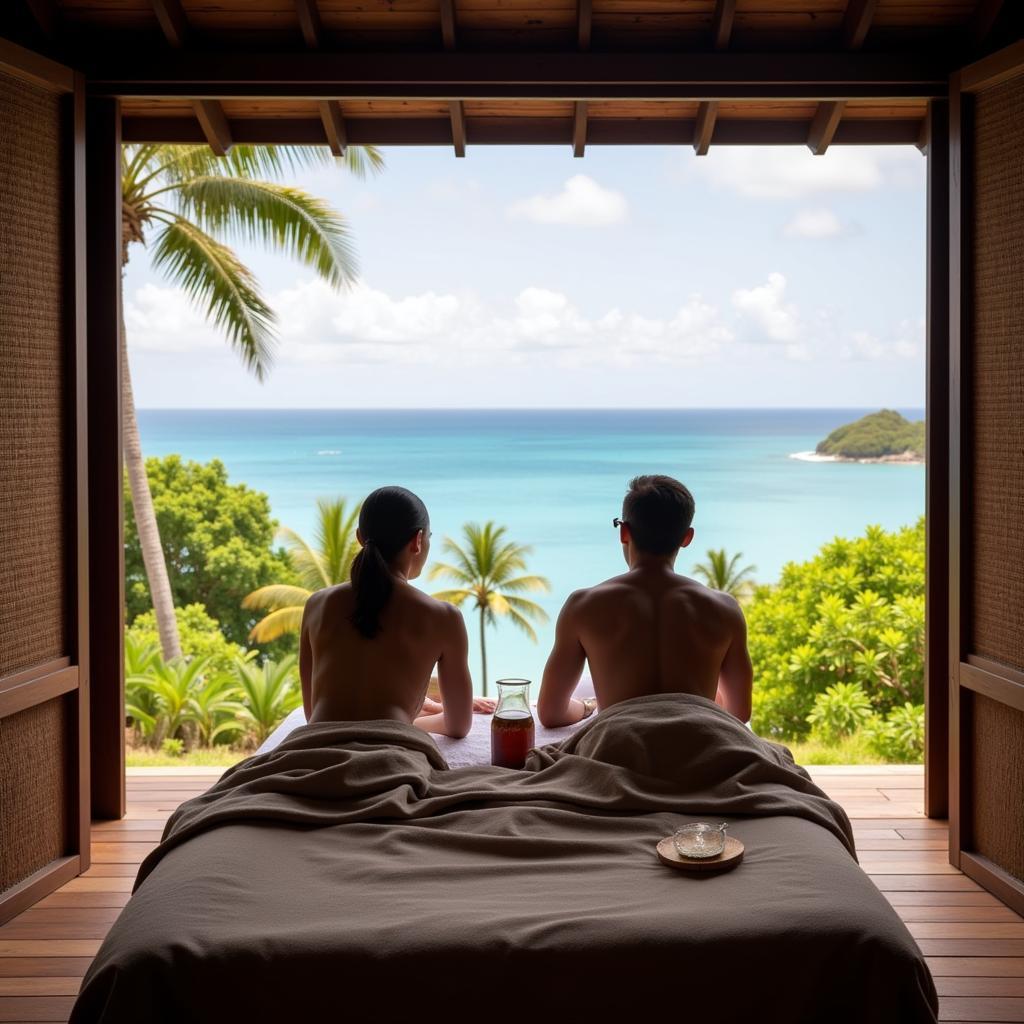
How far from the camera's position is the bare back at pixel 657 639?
225 centimetres

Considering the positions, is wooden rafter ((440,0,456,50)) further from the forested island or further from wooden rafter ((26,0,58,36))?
the forested island

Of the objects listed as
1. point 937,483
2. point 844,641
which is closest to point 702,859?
point 937,483

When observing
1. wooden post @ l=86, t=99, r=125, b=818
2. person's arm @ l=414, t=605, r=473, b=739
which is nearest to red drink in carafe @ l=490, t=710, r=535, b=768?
person's arm @ l=414, t=605, r=473, b=739

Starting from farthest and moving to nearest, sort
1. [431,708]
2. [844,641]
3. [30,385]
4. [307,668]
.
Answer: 1. [844,641]
2. [30,385]
3. [431,708]
4. [307,668]

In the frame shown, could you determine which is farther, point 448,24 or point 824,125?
point 824,125

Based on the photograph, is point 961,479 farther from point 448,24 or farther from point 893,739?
point 893,739

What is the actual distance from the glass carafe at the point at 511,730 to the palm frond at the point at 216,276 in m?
7.95

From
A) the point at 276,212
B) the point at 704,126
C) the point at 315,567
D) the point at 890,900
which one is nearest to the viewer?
the point at 890,900

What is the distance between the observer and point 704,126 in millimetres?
3570

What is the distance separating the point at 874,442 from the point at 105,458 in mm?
31971

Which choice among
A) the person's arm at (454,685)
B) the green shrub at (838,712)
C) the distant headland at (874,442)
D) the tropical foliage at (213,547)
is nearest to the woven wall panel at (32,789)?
the person's arm at (454,685)

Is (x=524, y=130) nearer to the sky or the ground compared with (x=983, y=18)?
nearer to the ground

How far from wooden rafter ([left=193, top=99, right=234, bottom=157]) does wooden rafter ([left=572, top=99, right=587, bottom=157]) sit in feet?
3.85

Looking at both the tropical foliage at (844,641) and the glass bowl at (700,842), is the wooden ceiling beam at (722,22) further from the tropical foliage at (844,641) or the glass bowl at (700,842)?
the tropical foliage at (844,641)
